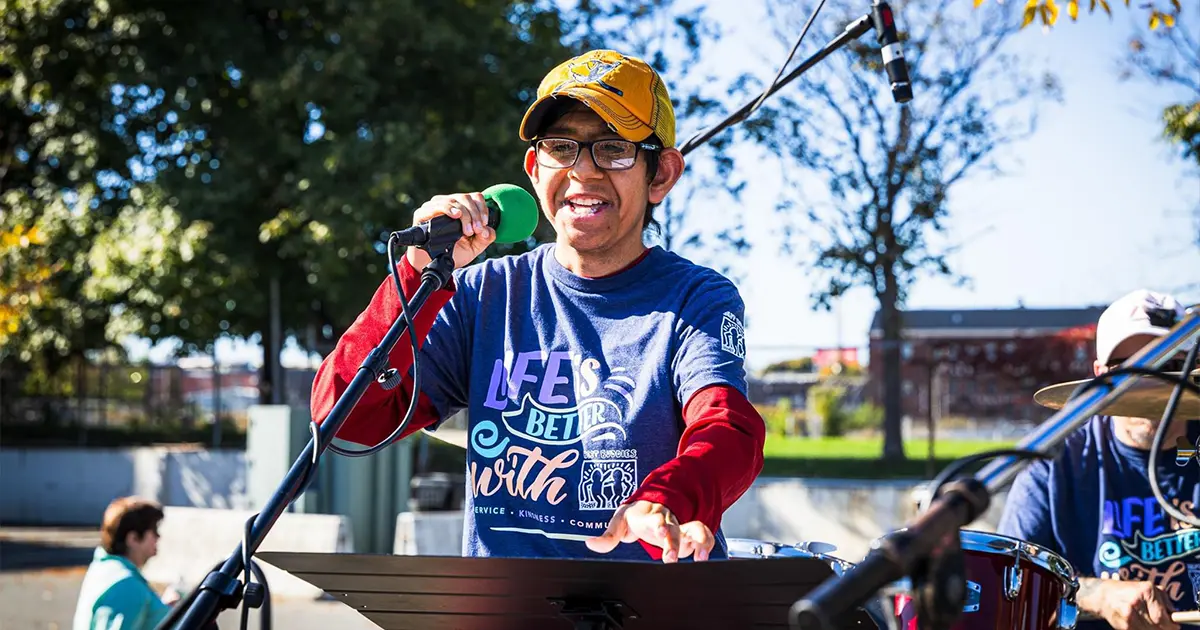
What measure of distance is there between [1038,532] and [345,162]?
1145cm

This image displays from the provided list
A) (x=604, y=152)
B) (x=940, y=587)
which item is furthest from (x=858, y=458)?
(x=940, y=587)

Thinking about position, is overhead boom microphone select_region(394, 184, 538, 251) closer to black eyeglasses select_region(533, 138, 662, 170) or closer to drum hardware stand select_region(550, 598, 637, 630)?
black eyeglasses select_region(533, 138, 662, 170)

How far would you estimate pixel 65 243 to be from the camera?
55.0 feet

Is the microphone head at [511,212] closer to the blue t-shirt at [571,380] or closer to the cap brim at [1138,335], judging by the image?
the blue t-shirt at [571,380]

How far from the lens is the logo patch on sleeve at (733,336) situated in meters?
2.47

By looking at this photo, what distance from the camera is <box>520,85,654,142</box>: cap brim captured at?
2.60 metres

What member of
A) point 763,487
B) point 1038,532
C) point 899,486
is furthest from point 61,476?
point 1038,532

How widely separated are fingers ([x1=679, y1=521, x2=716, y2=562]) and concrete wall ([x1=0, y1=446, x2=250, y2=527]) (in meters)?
16.2

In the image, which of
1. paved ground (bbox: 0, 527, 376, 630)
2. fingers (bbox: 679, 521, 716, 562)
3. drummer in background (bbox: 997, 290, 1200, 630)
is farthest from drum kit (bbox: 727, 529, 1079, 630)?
paved ground (bbox: 0, 527, 376, 630)

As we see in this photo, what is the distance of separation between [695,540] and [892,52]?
355 cm

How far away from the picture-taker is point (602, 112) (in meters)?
2.60

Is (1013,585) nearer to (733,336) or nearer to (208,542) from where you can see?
(733,336)

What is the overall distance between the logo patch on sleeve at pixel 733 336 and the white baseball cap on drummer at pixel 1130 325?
1728 millimetres

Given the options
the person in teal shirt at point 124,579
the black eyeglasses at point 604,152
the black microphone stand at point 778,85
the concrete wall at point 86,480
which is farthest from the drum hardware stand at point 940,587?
the concrete wall at point 86,480
